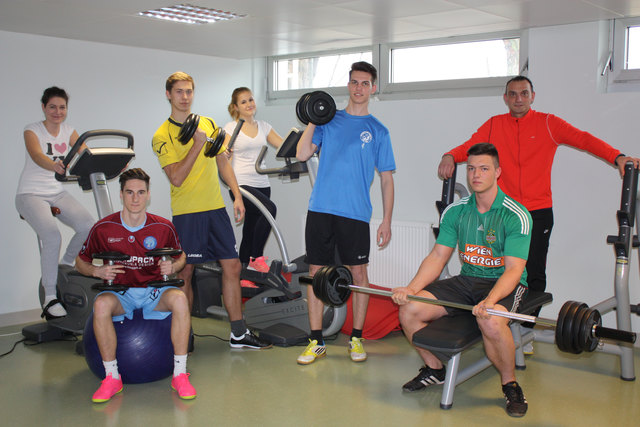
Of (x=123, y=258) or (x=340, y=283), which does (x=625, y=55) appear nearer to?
(x=340, y=283)

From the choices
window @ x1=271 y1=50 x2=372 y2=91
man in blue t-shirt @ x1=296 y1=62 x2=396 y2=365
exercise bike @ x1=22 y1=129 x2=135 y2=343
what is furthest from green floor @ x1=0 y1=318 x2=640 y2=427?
window @ x1=271 y1=50 x2=372 y2=91

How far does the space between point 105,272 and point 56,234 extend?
1194 mm

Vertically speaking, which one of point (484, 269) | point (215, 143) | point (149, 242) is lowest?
point (484, 269)

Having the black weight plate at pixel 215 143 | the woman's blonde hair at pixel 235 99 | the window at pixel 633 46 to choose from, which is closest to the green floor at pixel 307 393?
the black weight plate at pixel 215 143

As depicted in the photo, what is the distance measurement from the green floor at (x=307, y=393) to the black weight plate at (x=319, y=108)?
1.37m

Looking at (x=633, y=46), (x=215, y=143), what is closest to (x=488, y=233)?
(x=215, y=143)

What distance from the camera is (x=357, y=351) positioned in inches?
143

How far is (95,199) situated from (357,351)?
69.1 inches

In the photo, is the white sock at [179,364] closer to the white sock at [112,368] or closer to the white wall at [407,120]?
the white sock at [112,368]

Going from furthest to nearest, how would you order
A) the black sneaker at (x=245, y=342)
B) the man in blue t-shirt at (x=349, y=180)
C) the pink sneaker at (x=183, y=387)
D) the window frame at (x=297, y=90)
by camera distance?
the window frame at (x=297, y=90), the black sneaker at (x=245, y=342), the man in blue t-shirt at (x=349, y=180), the pink sneaker at (x=183, y=387)

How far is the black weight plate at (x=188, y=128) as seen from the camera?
132 inches

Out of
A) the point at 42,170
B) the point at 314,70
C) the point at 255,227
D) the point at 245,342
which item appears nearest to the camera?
the point at 245,342

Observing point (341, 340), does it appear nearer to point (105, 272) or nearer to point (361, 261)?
point (361, 261)

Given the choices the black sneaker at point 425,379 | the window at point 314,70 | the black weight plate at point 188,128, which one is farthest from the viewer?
the window at point 314,70
